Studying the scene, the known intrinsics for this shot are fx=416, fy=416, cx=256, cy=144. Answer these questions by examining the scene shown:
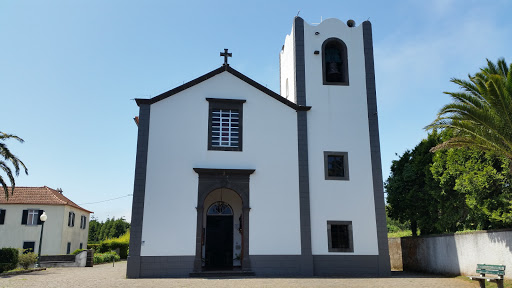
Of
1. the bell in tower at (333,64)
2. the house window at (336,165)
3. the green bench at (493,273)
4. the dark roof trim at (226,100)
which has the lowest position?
the green bench at (493,273)

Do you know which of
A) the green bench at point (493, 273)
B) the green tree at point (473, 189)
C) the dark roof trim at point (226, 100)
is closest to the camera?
the green bench at point (493, 273)

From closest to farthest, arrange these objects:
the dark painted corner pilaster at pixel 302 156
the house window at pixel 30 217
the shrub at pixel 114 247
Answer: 1. the dark painted corner pilaster at pixel 302 156
2. the house window at pixel 30 217
3. the shrub at pixel 114 247

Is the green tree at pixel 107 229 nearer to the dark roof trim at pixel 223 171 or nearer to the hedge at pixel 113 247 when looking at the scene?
the hedge at pixel 113 247

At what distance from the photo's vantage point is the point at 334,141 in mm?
18281

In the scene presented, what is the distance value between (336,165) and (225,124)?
514 cm

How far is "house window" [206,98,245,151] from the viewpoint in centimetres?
1750

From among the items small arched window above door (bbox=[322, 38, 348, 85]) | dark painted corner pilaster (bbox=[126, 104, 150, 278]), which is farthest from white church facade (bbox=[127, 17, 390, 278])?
small arched window above door (bbox=[322, 38, 348, 85])

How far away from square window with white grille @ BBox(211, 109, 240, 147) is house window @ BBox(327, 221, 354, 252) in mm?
5319

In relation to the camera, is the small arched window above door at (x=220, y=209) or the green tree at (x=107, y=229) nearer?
the small arched window above door at (x=220, y=209)

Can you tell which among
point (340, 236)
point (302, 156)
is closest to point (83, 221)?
point (302, 156)

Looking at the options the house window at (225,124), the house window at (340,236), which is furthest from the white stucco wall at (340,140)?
the house window at (225,124)

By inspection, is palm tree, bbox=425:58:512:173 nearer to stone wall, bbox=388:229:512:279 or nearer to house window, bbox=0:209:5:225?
stone wall, bbox=388:229:512:279

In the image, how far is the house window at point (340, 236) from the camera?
17.1 m

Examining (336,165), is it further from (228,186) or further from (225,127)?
(225,127)
